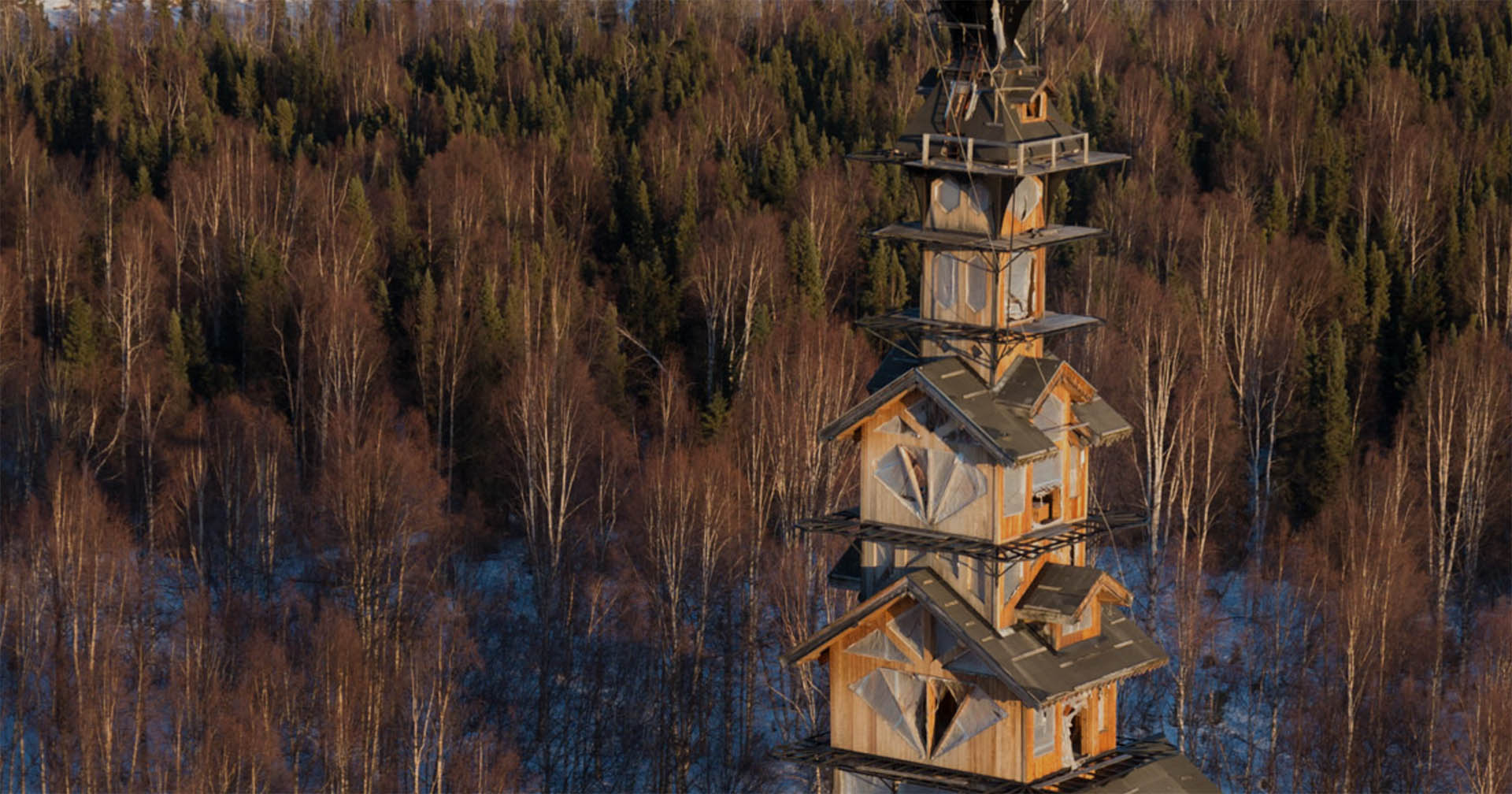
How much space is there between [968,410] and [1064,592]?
2152mm

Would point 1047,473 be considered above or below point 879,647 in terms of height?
above

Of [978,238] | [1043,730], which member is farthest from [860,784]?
A: [978,238]

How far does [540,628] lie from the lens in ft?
237

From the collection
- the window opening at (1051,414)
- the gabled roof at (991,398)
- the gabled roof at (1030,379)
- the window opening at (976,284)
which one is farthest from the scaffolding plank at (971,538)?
the window opening at (976,284)

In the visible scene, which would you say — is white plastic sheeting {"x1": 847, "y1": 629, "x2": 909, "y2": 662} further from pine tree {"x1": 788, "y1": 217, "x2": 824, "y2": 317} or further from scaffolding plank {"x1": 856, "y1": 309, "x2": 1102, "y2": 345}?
pine tree {"x1": 788, "y1": 217, "x2": 824, "y2": 317}

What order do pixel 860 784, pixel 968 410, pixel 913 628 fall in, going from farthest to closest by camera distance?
1. pixel 860 784
2. pixel 913 628
3. pixel 968 410

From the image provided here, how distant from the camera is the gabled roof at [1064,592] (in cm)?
3064

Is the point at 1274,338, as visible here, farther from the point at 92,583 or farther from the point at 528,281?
the point at 92,583

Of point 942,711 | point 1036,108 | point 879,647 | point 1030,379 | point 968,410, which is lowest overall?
point 942,711

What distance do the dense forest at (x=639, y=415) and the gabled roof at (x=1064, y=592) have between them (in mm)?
22011

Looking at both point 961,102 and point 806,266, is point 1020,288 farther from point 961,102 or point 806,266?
point 806,266

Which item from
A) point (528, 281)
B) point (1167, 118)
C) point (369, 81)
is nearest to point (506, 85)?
point (369, 81)

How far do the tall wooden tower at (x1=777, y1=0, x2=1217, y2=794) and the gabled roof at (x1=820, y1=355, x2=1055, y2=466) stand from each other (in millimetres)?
29

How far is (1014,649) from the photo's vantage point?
3070 cm
